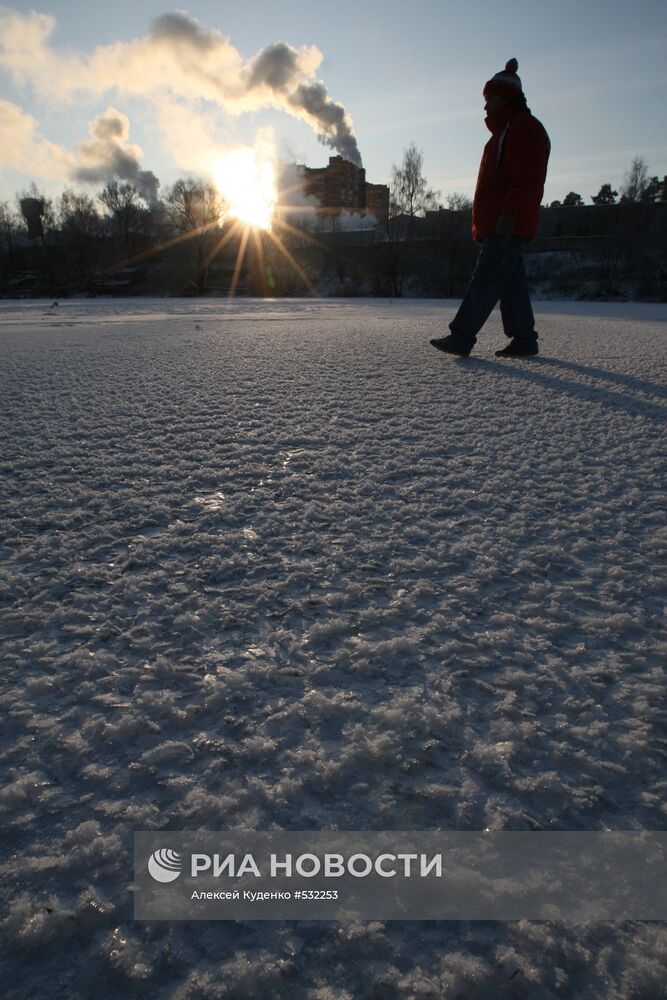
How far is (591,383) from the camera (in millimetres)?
2842

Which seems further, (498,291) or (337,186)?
(337,186)

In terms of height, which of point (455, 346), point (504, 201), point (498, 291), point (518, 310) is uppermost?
point (504, 201)

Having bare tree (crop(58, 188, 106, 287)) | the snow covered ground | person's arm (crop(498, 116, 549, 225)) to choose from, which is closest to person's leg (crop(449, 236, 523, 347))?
person's arm (crop(498, 116, 549, 225))

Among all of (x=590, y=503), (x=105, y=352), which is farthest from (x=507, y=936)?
(x=105, y=352)

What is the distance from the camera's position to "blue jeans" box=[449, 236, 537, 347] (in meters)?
3.46

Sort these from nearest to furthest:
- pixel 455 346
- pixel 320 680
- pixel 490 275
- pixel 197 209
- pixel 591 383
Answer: pixel 320 680 < pixel 591 383 < pixel 490 275 < pixel 455 346 < pixel 197 209

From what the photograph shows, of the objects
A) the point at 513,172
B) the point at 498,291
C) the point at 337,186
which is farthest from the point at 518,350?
the point at 337,186

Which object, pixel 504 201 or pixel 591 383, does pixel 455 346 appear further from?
pixel 591 383

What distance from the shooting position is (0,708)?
761 mm

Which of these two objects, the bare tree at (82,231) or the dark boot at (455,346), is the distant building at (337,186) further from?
the dark boot at (455,346)

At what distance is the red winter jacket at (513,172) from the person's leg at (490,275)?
0.08m

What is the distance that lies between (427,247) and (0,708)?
3837 centimetres

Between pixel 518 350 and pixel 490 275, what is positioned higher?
pixel 490 275

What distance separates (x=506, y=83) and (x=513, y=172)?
512mm
